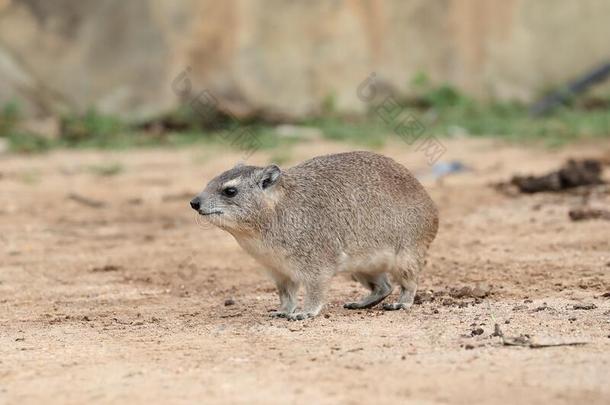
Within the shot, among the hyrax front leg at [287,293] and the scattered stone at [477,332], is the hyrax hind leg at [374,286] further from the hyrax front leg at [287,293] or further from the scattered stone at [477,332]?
the scattered stone at [477,332]

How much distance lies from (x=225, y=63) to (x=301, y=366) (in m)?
11.3

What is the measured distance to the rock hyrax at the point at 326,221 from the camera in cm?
701

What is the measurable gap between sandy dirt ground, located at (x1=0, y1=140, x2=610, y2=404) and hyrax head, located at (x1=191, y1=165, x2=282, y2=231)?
0.60 meters

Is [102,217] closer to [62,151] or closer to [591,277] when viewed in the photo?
[62,151]

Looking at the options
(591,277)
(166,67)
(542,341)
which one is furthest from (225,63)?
(542,341)

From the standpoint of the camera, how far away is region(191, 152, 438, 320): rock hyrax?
23.0ft

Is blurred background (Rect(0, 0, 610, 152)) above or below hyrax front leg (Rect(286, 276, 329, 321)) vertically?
above

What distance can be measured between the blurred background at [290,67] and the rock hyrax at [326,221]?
7.48 meters

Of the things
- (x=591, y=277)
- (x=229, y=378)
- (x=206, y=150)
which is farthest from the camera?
(x=206, y=150)

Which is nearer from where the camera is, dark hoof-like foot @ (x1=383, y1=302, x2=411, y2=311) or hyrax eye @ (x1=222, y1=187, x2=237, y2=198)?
hyrax eye @ (x1=222, y1=187, x2=237, y2=198)

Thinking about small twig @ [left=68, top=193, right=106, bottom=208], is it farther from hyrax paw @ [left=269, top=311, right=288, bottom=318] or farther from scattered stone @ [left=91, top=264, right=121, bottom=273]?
hyrax paw @ [left=269, top=311, right=288, bottom=318]

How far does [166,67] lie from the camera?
52.6ft

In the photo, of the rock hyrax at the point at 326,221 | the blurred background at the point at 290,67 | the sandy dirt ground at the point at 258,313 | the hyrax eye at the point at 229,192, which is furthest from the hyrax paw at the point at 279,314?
the blurred background at the point at 290,67

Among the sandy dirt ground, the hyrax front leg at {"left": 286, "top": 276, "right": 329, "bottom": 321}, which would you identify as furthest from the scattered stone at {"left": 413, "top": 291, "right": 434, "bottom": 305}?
the hyrax front leg at {"left": 286, "top": 276, "right": 329, "bottom": 321}
